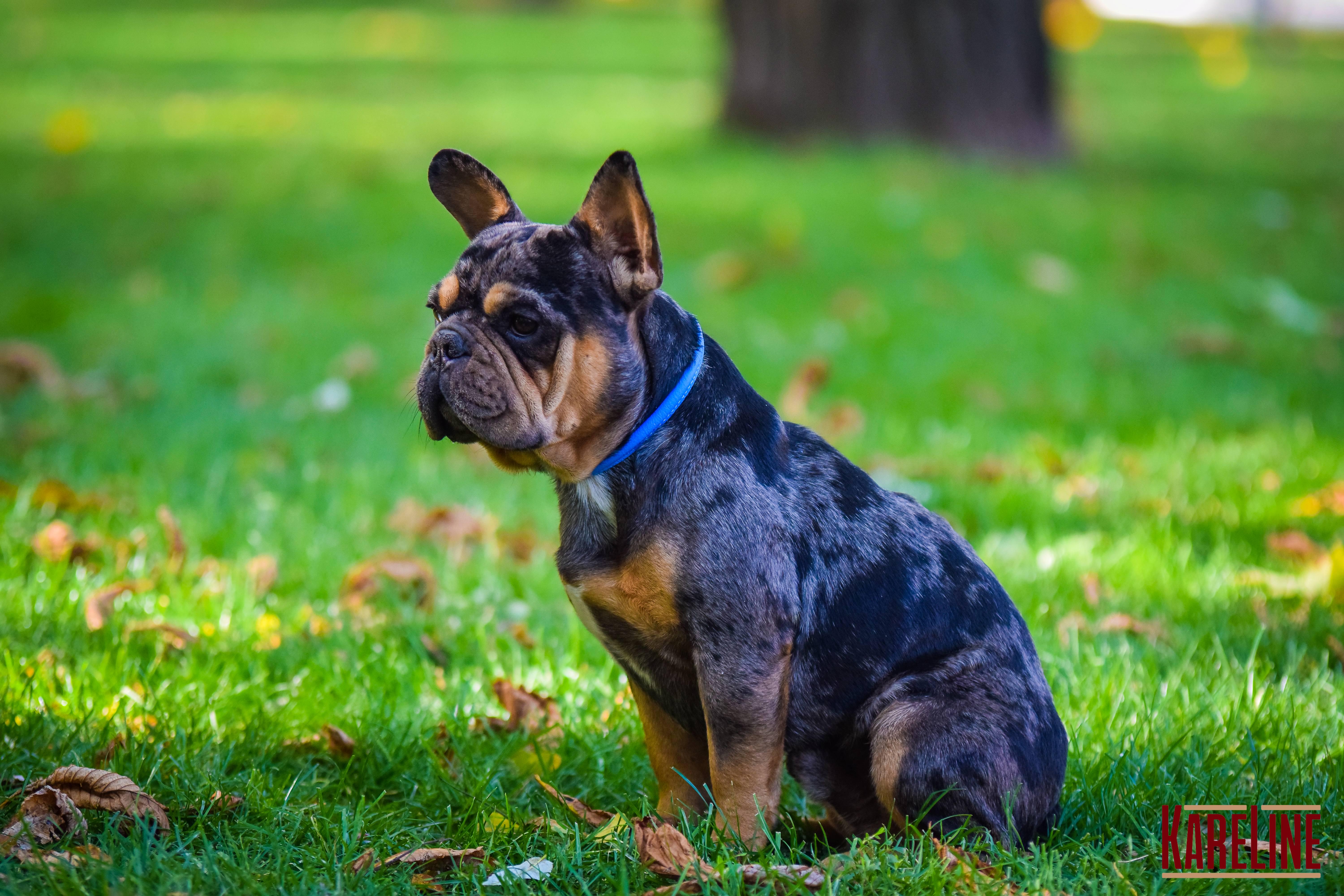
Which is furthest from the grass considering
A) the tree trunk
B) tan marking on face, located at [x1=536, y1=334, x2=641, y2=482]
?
tan marking on face, located at [x1=536, y1=334, x2=641, y2=482]

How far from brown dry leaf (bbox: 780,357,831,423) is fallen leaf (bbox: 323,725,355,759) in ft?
12.4

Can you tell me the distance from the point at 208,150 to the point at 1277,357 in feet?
34.1

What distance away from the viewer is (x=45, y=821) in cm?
304

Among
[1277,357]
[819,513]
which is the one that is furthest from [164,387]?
[1277,357]

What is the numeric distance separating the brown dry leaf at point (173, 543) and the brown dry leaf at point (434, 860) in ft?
7.59

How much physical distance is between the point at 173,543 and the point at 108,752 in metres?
1.77

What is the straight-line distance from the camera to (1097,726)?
3.78 meters

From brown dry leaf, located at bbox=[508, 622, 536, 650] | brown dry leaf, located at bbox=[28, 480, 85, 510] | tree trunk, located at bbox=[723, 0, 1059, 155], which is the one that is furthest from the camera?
tree trunk, located at bbox=[723, 0, 1059, 155]

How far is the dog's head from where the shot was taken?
3119 millimetres

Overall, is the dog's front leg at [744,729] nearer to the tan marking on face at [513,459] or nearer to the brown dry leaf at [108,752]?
the tan marking on face at [513,459]

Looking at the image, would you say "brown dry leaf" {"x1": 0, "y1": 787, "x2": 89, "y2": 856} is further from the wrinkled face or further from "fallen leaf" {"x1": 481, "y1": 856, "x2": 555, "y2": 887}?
the wrinkled face

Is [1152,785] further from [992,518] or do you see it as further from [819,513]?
[992,518]

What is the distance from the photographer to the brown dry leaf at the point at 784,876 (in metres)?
2.89

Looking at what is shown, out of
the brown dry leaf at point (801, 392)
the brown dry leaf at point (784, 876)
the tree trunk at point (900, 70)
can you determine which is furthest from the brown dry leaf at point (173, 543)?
the tree trunk at point (900, 70)
